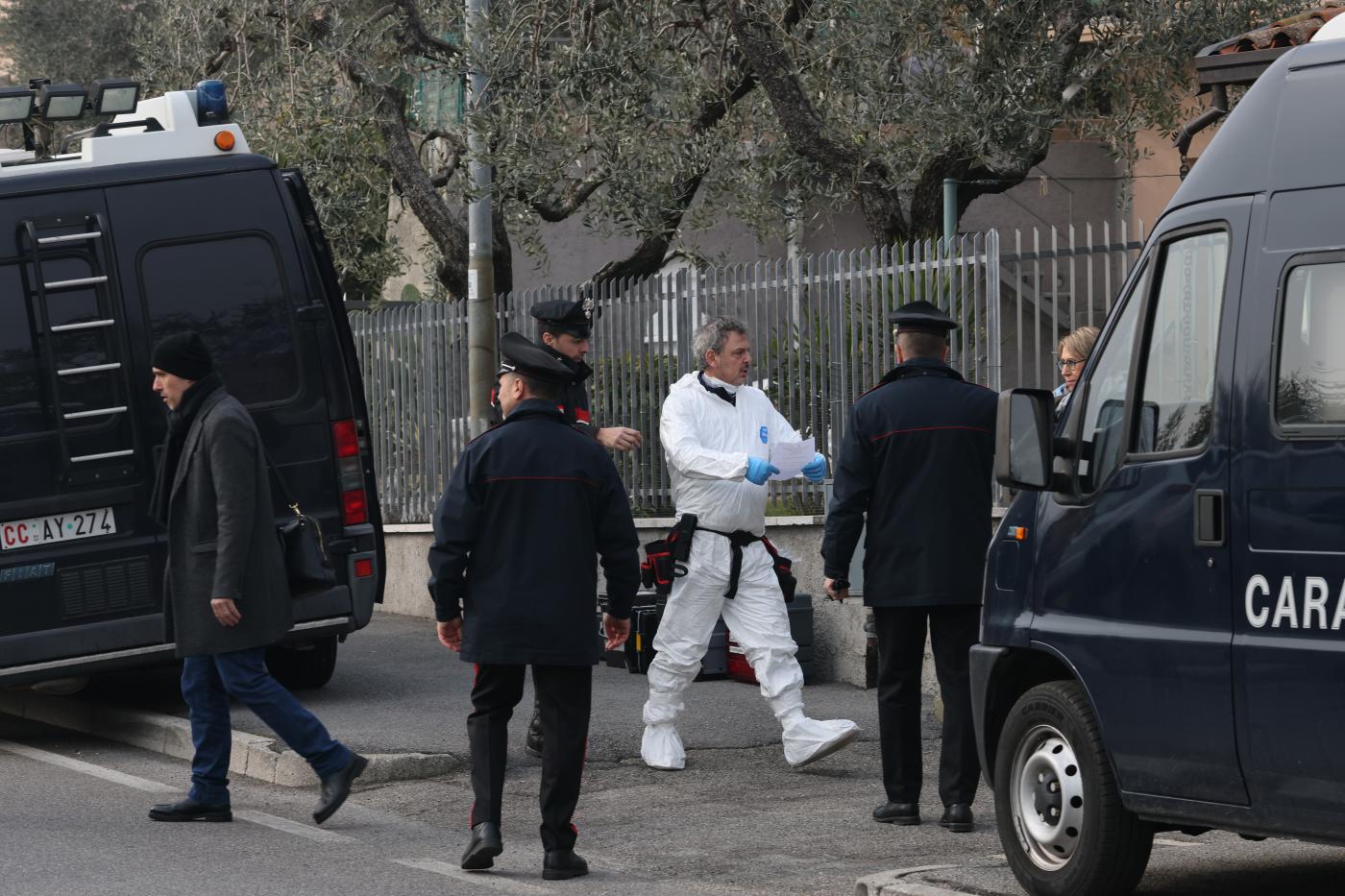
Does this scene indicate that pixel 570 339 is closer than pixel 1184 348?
No

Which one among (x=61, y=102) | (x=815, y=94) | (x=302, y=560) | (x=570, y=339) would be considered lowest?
(x=302, y=560)

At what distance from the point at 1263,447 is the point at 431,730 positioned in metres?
5.37

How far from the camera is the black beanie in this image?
7.73m

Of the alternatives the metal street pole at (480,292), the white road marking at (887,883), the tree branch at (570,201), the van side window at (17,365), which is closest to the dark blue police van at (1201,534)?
the white road marking at (887,883)

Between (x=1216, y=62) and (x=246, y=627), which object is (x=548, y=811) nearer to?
(x=246, y=627)

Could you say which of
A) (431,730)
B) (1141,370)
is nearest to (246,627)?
(431,730)

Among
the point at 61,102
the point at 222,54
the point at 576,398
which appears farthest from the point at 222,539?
the point at 222,54

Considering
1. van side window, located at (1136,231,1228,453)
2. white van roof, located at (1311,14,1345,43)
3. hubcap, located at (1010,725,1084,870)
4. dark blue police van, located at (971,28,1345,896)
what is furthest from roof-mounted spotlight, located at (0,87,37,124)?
white van roof, located at (1311,14,1345,43)

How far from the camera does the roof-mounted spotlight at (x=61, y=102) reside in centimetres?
1045

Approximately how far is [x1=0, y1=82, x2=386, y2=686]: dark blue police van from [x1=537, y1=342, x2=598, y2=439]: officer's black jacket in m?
1.72

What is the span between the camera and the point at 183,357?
7.74 m

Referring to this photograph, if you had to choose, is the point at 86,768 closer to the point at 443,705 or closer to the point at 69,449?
the point at 69,449

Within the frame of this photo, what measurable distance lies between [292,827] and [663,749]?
5.86ft

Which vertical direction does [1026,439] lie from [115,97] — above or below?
below
